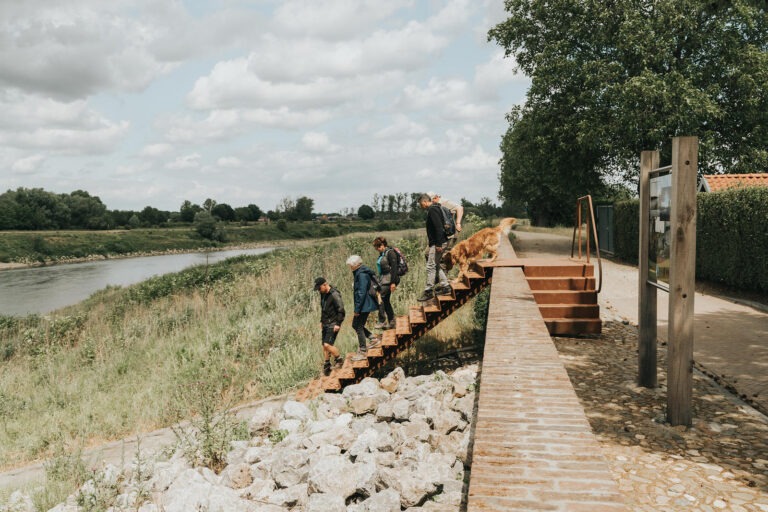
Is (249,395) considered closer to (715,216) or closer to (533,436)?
(533,436)

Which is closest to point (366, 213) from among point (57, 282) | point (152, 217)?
point (152, 217)

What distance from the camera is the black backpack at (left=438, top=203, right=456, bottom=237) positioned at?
8159mm

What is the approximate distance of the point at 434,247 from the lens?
826 centimetres

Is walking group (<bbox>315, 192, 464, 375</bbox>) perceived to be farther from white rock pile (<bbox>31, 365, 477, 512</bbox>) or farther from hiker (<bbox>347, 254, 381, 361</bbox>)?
white rock pile (<bbox>31, 365, 477, 512</bbox>)

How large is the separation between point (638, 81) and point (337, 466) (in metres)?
16.9

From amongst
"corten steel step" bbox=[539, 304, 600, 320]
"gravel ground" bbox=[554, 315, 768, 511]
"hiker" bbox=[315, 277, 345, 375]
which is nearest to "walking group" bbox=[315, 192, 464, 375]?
"hiker" bbox=[315, 277, 345, 375]

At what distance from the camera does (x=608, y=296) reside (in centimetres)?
1177

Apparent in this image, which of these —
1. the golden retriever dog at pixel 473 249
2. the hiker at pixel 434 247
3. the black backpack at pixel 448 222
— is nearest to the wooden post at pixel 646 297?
the hiker at pixel 434 247

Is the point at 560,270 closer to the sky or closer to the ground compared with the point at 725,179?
closer to the ground

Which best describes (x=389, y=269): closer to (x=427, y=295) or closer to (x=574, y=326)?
(x=427, y=295)

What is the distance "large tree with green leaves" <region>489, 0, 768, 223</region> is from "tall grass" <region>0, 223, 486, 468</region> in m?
8.54

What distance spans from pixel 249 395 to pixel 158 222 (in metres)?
105

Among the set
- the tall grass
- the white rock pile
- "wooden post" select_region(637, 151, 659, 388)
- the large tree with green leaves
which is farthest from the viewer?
the large tree with green leaves

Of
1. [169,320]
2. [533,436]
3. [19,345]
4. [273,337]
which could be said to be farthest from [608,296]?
[19,345]
